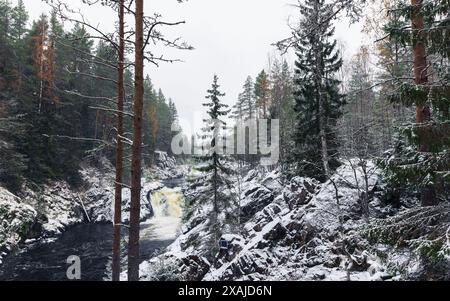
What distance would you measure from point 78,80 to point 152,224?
23519mm

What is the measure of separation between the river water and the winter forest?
0.16 metres

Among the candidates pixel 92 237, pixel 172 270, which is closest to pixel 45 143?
pixel 92 237

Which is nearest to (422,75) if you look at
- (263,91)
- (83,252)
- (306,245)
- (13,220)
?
(306,245)

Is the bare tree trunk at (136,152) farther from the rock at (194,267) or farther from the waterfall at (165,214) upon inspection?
the waterfall at (165,214)

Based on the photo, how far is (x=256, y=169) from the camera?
47594 mm

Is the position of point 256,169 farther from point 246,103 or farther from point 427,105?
point 427,105

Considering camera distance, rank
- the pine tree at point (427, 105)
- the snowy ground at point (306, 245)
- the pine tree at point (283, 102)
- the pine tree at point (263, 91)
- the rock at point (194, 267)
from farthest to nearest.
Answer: the pine tree at point (263, 91) < the pine tree at point (283, 102) < the rock at point (194, 267) < the snowy ground at point (306, 245) < the pine tree at point (427, 105)

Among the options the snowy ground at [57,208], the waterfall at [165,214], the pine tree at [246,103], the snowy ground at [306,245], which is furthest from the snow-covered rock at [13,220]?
the pine tree at [246,103]

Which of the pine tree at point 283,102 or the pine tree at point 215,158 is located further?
the pine tree at point 283,102

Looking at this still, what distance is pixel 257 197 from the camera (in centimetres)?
2830

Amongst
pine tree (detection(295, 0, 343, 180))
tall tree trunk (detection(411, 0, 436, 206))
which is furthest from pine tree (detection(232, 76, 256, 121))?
tall tree trunk (detection(411, 0, 436, 206))

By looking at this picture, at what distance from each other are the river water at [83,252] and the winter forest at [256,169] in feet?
0.53

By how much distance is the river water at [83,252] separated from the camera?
64.6 feet

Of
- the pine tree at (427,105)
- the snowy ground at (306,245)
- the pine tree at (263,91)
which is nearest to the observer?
the pine tree at (427,105)
